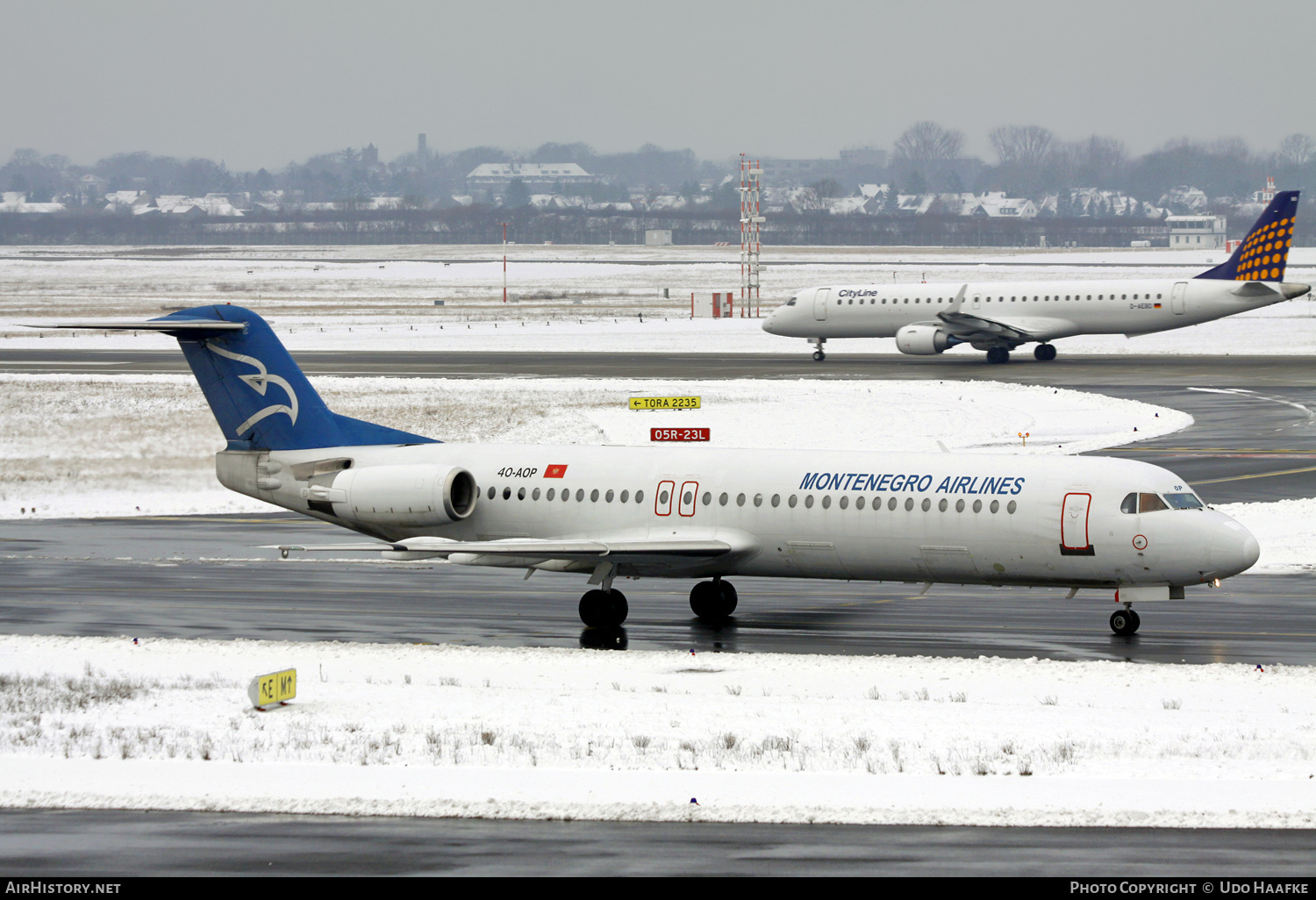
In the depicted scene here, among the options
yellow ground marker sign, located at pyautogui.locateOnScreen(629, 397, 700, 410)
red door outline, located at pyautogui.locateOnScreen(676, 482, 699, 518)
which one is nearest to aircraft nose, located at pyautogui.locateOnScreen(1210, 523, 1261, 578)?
red door outline, located at pyautogui.locateOnScreen(676, 482, 699, 518)

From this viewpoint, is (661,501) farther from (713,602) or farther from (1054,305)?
(1054,305)

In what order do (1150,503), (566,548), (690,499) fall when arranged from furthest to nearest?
(690,499), (566,548), (1150,503)

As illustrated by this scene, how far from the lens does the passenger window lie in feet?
84.8

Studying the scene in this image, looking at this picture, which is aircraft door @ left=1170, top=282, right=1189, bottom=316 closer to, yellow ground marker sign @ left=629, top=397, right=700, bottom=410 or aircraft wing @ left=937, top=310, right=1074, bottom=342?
aircraft wing @ left=937, top=310, right=1074, bottom=342

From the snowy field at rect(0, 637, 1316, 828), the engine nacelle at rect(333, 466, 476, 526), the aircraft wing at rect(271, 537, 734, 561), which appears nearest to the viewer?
the snowy field at rect(0, 637, 1316, 828)

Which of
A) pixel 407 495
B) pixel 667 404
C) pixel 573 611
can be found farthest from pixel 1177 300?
pixel 407 495

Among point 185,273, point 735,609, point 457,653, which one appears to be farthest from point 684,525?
point 185,273

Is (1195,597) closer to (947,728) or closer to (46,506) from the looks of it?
(947,728)

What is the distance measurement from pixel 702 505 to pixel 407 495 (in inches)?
223

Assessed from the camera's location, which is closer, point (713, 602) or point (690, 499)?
point (690, 499)

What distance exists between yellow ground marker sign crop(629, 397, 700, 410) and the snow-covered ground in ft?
40.4

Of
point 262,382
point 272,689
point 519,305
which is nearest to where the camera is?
point 272,689

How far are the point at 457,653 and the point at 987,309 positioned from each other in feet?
189

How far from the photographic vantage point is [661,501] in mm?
29188
